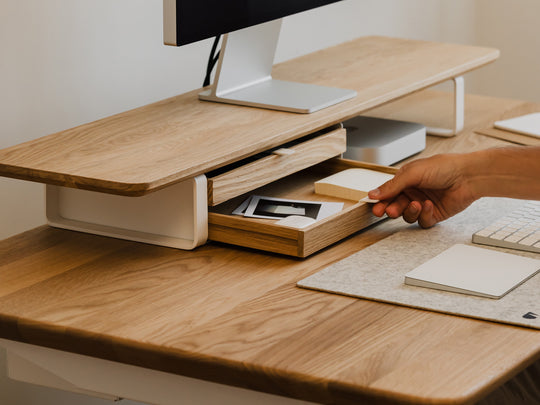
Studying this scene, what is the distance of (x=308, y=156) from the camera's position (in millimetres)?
1468

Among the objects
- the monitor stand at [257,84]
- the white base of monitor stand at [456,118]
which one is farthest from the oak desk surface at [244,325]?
the white base of monitor stand at [456,118]

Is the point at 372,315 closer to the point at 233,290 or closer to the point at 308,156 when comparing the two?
the point at 233,290

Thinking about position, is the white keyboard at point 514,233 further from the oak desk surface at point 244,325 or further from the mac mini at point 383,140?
the mac mini at point 383,140

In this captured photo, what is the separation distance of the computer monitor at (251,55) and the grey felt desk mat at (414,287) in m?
0.30

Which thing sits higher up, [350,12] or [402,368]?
[350,12]

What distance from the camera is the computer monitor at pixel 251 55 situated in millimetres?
1414

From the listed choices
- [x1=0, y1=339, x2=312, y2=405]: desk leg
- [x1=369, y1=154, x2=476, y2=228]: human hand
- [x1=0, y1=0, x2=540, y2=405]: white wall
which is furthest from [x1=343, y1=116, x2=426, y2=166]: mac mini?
[x1=0, y1=339, x2=312, y2=405]: desk leg

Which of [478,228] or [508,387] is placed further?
[508,387]

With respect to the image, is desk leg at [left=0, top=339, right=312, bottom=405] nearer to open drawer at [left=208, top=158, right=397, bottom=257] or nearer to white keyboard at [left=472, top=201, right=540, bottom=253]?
open drawer at [left=208, top=158, right=397, bottom=257]

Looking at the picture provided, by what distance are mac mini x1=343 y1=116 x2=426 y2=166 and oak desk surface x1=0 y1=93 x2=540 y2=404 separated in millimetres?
327

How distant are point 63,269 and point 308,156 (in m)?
0.42

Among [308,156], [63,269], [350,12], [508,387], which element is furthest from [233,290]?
[350,12]

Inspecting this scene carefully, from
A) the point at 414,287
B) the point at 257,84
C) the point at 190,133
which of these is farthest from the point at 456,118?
the point at 414,287

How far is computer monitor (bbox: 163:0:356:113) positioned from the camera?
4.64 ft
